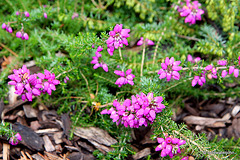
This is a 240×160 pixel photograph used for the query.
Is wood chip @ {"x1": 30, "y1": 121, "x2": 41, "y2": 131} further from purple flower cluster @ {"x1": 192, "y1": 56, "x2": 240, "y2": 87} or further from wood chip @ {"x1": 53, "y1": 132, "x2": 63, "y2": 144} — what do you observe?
purple flower cluster @ {"x1": 192, "y1": 56, "x2": 240, "y2": 87}

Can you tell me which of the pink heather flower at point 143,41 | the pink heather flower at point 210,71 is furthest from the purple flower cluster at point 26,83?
the pink heather flower at point 210,71

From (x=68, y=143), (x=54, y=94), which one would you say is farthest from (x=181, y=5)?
(x=68, y=143)

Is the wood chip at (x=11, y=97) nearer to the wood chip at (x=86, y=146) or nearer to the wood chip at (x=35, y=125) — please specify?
the wood chip at (x=35, y=125)

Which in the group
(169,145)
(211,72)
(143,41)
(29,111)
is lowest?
(29,111)

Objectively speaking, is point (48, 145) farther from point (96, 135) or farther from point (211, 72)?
point (211, 72)

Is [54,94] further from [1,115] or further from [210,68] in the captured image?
[210,68]

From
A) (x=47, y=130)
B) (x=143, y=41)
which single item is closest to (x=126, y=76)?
(x=143, y=41)
